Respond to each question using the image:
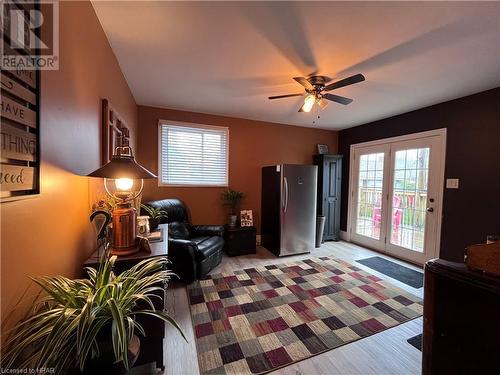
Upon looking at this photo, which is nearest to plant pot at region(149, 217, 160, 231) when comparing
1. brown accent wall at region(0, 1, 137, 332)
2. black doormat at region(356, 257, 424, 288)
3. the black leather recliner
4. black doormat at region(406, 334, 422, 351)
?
the black leather recliner

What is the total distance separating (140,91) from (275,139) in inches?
102

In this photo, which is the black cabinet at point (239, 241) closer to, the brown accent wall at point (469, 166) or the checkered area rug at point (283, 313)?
the checkered area rug at point (283, 313)

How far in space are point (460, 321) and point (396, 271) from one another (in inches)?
103

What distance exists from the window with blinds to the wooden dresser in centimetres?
338

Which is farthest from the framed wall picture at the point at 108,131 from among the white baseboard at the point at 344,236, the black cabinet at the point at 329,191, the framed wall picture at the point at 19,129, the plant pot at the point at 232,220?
the white baseboard at the point at 344,236

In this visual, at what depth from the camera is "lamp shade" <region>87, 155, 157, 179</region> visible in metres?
1.24

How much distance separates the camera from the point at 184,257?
2.62 metres

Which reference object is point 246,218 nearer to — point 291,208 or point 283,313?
point 291,208

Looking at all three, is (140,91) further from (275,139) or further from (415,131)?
(415,131)

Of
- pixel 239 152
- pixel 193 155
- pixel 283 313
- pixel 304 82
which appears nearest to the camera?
pixel 283 313

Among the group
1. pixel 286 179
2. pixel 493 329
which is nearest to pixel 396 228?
pixel 286 179

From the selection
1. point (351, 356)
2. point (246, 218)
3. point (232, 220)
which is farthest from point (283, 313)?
point (246, 218)

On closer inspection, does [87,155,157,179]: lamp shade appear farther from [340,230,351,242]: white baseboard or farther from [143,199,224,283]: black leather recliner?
[340,230,351,242]: white baseboard

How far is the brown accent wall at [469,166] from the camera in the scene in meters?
2.66
